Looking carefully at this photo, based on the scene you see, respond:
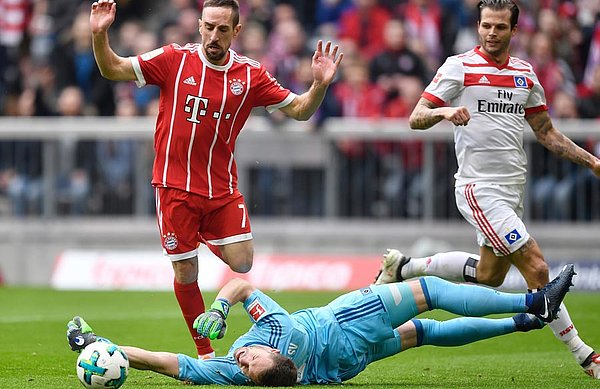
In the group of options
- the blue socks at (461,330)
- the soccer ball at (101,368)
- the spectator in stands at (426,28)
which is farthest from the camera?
the spectator in stands at (426,28)

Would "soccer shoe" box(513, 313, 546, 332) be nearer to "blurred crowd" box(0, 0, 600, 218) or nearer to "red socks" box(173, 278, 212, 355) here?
"red socks" box(173, 278, 212, 355)

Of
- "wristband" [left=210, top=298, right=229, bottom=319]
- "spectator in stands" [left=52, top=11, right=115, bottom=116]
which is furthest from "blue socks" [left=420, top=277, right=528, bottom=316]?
"spectator in stands" [left=52, top=11, right=115, bottom=116]

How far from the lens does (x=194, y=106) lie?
10039 mm

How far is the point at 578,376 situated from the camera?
9.86 meters

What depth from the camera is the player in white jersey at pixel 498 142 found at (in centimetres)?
1013

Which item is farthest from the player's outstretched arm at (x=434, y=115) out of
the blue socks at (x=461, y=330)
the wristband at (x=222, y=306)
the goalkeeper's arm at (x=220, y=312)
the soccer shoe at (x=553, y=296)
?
the wristband at (x=222, y=306)

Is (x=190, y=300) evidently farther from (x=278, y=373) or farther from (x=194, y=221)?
(x=278, y=373)

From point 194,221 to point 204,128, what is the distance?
0.75 meters

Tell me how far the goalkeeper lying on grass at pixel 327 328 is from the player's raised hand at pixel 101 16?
2.15 meters

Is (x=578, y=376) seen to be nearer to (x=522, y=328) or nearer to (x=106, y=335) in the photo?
(x=522, y=328)

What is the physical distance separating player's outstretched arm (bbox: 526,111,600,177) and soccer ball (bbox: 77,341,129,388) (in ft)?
13.9

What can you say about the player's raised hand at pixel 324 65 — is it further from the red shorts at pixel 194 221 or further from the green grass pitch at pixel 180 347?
the green grass pitch at pixel 180 347

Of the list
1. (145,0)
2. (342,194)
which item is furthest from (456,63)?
(145,0)

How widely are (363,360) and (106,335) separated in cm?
409
